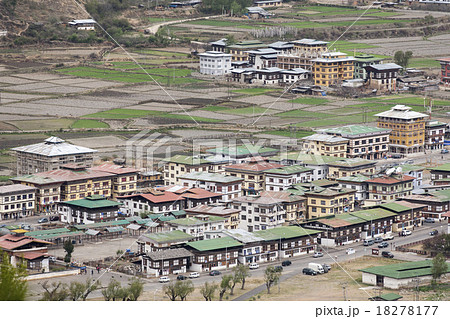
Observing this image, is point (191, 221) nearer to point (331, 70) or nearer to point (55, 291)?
point (55, 291)

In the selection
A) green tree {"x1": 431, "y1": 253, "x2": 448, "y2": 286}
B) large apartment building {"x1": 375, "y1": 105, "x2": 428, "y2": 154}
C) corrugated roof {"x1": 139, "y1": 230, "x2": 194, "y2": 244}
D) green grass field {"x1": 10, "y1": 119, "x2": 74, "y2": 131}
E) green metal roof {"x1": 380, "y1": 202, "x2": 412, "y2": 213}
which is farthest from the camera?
green grass field {"x1": 10, "y1": 119, "x2": 74, "y2": 131}

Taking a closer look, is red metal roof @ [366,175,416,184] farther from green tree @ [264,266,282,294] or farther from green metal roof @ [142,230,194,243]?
green tree @ [264,266,282,294]

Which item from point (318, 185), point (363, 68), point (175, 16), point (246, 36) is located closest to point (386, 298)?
point (318, 185)

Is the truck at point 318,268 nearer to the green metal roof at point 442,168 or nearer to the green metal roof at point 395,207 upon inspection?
the green metal roof at point 395,207

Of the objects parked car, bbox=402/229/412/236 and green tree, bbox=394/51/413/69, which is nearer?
parked car, bbox=402/229/412/236

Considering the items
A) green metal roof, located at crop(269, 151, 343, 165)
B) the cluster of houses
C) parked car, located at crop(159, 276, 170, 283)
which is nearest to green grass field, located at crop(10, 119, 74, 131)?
green metal roof, located at crop(269, 151, 343, 165)

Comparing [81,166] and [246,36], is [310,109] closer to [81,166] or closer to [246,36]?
[81,166]
